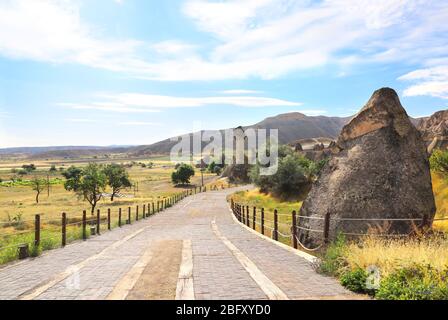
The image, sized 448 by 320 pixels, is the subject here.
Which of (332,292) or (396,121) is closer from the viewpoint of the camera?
(332,292)

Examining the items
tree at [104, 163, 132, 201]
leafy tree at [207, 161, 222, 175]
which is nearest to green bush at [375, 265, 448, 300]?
tree at [104, 163, 132, 201]

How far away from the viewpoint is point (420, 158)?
650 inches

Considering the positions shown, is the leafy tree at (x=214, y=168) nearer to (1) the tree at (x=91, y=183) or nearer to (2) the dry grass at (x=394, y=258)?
(1) the tree at (x=91, y=183)

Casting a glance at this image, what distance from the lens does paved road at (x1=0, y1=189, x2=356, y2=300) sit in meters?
7.47

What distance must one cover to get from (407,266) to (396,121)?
10428 millimetres

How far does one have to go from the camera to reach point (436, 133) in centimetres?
6312

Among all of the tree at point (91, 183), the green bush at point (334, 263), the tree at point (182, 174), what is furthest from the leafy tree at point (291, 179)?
the tree at point (182, 174)

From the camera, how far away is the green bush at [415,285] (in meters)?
6.63

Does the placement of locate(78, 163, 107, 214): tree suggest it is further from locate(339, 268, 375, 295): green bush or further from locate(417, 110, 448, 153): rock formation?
locate(339, 268, 375, 295): green bush

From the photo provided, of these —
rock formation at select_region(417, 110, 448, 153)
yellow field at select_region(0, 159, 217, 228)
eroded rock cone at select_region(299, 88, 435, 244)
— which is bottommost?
yellow field at select_region(0, 159, 217, 228)

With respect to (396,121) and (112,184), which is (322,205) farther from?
(112,184)

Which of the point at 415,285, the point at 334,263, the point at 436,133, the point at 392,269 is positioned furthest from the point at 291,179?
the point at 415,285

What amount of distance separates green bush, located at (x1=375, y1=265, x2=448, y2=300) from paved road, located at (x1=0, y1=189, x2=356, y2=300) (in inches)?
25.9
